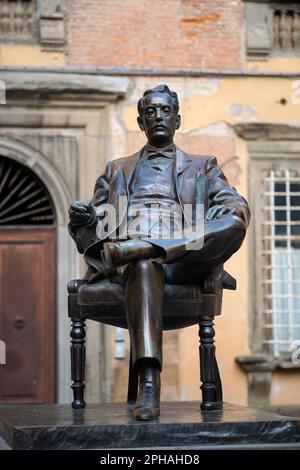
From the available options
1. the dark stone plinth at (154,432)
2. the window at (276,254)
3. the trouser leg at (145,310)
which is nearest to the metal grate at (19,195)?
the window at (276,254)

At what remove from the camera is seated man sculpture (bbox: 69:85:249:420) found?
5.36m

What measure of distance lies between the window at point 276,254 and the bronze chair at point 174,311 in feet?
17.0

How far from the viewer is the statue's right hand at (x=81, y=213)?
19.7ft

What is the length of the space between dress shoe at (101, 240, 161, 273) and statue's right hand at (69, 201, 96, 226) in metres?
0.65

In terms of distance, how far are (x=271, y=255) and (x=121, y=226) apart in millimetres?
5573

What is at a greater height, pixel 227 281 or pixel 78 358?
pixel 227 281

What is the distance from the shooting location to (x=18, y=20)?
1130cm

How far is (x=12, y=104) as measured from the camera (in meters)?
11.1

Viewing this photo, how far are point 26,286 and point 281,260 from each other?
2752 millimetres

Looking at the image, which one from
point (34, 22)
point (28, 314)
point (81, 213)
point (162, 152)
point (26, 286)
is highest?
point (34, 22)

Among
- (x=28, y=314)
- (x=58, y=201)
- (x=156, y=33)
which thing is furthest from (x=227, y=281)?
(x=156, y=33)

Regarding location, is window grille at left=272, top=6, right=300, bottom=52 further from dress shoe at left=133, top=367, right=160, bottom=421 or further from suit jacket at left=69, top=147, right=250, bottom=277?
dress shoe at left=133, top=367, right=160, bottom=421

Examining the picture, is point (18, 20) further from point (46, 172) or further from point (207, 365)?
point (207, 365)

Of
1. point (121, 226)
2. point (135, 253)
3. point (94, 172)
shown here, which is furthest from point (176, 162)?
point (94, 172)
